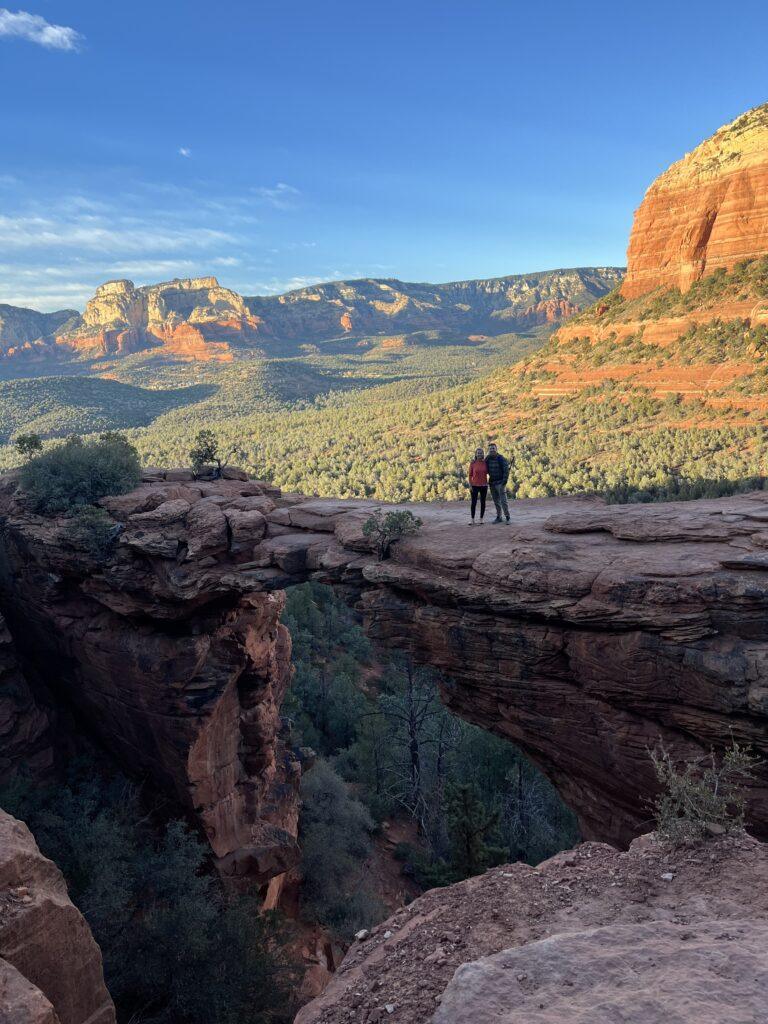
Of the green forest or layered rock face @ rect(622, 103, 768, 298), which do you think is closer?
the green forest

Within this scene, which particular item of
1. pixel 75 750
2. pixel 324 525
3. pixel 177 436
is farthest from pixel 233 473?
pixel 177 436

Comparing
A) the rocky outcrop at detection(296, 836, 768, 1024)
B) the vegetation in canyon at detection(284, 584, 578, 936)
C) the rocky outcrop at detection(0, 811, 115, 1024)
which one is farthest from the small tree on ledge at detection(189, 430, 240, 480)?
the rocky outcrop at detection(296, 836, 768, 1024)

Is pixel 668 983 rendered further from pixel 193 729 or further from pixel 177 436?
pixel 177 436

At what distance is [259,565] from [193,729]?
18.7 feet

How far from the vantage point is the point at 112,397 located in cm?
11994

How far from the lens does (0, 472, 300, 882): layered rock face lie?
50.9 feet

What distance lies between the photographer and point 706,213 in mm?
54562

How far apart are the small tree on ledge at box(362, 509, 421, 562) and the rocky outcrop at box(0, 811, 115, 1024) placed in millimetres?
8342

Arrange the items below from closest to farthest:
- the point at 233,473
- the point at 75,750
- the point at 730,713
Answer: the point at 730,713, the point at 75,750, the point at 233,473

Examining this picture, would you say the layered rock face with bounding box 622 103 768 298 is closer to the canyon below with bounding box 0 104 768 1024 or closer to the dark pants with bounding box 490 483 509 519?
the canyon below with bounding box 0 104 768 1024

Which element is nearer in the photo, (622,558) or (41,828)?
(622,558)

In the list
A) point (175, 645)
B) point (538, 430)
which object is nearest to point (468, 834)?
point (175, 645)

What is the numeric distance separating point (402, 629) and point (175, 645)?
7422 millimetres

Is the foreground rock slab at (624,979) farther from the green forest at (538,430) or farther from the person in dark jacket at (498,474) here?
the green forest at (538,430)
